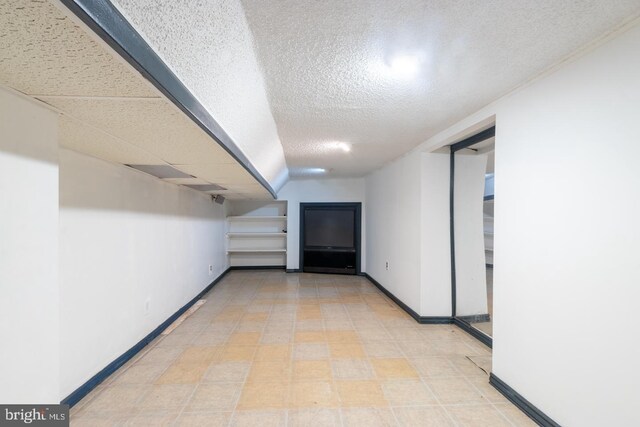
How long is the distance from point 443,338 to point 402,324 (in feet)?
1.59

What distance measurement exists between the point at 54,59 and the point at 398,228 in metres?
3.76

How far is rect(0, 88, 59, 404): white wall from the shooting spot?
96 cm

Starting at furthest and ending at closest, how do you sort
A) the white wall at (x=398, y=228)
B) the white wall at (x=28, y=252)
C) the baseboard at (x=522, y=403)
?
the white wall at (x=398, y=228), the baseboard at (x=522, y=403), the white wall at (x=28, y=252)

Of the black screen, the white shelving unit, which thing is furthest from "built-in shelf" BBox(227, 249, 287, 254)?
the black screen

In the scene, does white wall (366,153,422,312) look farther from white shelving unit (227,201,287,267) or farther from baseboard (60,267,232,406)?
baseboard (60,267,232,406)

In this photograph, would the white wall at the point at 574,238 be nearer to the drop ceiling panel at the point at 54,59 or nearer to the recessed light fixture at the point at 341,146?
the recessed light fixture at the point at 341,146

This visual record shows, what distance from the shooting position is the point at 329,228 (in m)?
6.05

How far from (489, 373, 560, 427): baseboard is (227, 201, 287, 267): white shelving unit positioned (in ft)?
15.4

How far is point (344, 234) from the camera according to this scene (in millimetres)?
5988

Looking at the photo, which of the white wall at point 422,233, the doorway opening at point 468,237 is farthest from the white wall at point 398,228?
the doorway opening at point 468,237

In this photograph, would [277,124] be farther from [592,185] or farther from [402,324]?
[402,324]

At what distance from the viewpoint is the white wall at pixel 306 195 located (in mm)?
6016

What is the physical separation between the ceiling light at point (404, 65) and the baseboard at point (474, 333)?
2544 millimetres

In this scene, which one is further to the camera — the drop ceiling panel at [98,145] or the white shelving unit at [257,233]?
the white shelving unit at [257,233]
